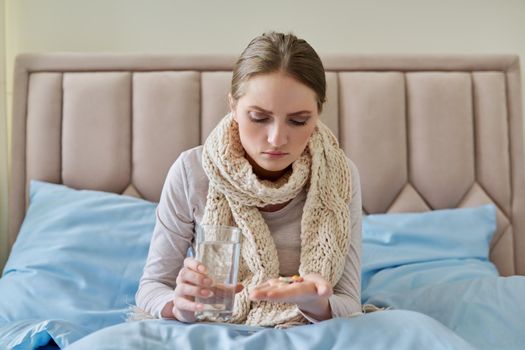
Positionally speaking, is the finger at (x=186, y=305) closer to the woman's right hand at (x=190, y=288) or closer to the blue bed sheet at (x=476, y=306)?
the woman's right hand at (x=190, y=288)

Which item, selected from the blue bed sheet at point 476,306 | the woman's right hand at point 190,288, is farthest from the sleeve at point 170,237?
the blue bed sheet at point 476,306

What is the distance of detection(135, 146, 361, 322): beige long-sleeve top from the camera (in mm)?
1523

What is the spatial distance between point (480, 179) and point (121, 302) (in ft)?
3.96

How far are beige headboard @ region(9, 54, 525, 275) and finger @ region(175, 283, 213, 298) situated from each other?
0.98 m

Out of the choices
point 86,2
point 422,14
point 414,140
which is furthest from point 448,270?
point 86,2

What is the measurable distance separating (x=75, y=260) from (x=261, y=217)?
602 mm

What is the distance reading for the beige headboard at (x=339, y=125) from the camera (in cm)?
220

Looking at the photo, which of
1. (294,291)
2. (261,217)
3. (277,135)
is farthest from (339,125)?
(294,291)

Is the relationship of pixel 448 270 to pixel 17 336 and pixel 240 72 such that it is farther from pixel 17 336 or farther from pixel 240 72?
pixel 17 336

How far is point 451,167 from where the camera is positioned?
2244 millimetres

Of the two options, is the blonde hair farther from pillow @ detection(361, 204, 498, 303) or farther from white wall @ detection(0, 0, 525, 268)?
white wall @ detection(0, 0, 525, 268)

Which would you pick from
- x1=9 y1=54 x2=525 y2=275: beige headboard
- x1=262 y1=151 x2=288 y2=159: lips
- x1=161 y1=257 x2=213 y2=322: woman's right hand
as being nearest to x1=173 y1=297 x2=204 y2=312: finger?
x1=161 y1=257 x2=213 y2=322: woman's right hand

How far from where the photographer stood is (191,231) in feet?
5.13

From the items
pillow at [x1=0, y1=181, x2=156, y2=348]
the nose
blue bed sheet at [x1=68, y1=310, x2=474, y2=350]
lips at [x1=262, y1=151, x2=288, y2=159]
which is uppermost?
the nose
